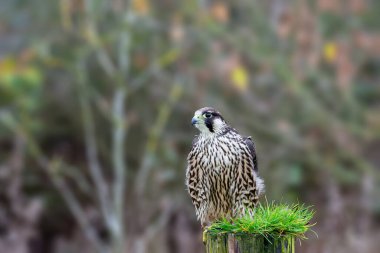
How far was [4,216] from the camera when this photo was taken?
12031 millimetres

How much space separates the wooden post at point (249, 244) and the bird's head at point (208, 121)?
79.0 inches

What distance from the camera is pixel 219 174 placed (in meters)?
5.20

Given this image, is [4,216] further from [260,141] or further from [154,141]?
[260,141]

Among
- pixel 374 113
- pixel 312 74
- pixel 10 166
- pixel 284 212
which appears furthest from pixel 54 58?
pixel 284 212

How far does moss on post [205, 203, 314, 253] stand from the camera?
10.5 feet

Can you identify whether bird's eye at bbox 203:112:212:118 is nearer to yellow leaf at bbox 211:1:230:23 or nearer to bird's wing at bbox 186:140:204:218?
bird's wing at bbox 186:140:204:218

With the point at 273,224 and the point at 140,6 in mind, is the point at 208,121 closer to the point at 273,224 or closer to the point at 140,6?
the point at 273,224

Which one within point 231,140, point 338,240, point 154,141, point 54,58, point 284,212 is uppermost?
point 54,58

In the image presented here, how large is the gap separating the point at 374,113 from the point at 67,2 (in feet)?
19.2

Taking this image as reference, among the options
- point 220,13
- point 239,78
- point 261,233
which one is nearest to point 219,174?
point 261,233

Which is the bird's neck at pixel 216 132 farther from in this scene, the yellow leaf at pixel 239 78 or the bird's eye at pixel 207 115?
the yellow leaf at pixel 239 78

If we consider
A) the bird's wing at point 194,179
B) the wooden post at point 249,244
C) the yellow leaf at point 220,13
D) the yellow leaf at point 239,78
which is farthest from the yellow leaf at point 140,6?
the wooden post at point 249,244

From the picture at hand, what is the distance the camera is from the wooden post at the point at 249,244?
3176 mm

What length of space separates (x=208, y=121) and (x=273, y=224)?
203 cm
